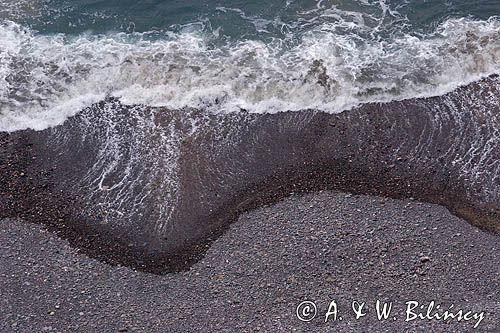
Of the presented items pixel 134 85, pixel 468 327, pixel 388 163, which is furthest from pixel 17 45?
pixel 468 327

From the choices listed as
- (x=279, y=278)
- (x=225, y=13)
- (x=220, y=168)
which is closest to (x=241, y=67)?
(x=225, y=13)

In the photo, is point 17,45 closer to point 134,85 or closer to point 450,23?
point 134,85

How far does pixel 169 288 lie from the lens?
18688 millimetres

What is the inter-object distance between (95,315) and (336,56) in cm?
1539

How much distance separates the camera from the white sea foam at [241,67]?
25.1 m
